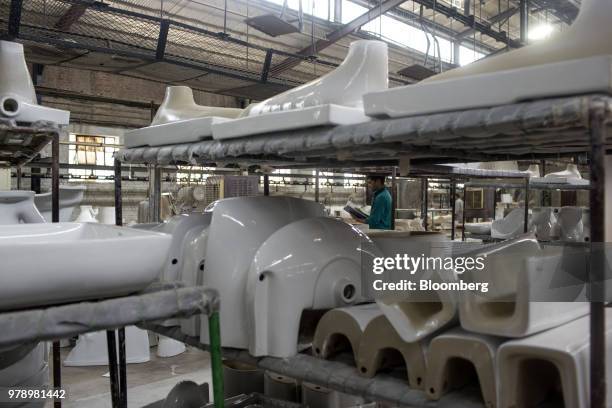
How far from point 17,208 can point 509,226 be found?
348 cm

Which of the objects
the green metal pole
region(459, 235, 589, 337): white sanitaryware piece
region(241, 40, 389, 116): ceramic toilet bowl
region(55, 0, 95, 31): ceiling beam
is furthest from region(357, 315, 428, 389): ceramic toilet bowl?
region(55, 0, 95, 31): ceiling beam

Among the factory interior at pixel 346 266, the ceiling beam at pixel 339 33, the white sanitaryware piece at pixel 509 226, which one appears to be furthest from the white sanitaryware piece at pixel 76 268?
the white sanitaryware piece at pixel 509 226

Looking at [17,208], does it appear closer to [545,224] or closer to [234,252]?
[234,252]

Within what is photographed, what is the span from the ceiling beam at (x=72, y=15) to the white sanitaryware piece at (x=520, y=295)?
271 cm

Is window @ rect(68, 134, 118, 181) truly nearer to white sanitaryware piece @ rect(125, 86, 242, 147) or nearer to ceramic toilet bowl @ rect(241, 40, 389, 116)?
white sanitaryware piece @ rect(125, 86, 242, 147)

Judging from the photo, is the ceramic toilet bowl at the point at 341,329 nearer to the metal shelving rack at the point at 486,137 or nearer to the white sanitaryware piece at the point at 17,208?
the metal shelving rack at the point at 486,137

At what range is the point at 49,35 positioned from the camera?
118 inches

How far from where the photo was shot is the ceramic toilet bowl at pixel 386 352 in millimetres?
1204

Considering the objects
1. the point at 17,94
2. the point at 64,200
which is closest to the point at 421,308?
the point at 17,94

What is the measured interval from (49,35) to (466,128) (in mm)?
2804

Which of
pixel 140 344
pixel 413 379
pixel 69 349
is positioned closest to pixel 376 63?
pixel 413 379

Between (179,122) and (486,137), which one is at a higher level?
(179,122)

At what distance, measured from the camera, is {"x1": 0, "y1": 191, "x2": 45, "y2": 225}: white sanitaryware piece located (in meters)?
2.08

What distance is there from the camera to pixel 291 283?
1.43 m
